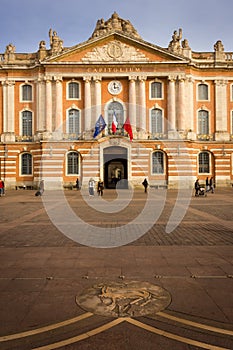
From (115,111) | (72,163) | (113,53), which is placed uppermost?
(113,53)

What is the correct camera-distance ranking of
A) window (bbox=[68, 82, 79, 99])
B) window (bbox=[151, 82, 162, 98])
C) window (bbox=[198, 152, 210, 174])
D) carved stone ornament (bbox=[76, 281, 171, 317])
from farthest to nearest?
window (bbox=[198, 152, 210, 174]) < window (bbox=[151, 82, 162, 98]) < window (bbox=[68, 82, 79, 99]) < carved stone ornament (bbox=[76, 281, 171, 317])

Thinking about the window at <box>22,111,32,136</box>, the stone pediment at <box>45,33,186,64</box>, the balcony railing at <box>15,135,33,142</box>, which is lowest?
the balcony railing at <box>15,135,33,142</box>

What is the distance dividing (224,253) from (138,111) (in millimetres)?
31873

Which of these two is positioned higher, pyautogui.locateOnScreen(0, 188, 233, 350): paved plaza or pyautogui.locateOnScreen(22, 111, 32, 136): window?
pyautogui.locateOnScreen(22, 111, 32, 136): window

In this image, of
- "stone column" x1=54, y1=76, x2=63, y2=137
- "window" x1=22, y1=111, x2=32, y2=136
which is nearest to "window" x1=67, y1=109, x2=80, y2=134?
→ "stone column" x1=54, y1=76, x2=63, y2=137

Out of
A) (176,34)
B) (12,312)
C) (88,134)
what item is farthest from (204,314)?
(176,34)

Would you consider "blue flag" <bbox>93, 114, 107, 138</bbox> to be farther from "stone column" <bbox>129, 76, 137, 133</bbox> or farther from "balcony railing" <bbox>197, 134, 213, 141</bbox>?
"balcony railing" <bbox>197, 134, 213, 141</bbox>

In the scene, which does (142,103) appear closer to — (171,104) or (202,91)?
(171,104)

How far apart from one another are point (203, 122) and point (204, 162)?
4.98m

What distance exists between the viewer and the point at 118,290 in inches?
238

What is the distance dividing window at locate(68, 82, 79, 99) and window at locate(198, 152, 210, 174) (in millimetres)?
16815

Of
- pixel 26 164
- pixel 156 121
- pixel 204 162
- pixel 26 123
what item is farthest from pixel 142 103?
pixel 26 164

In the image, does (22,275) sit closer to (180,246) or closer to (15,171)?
(180,246)

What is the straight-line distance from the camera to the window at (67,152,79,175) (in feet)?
128
